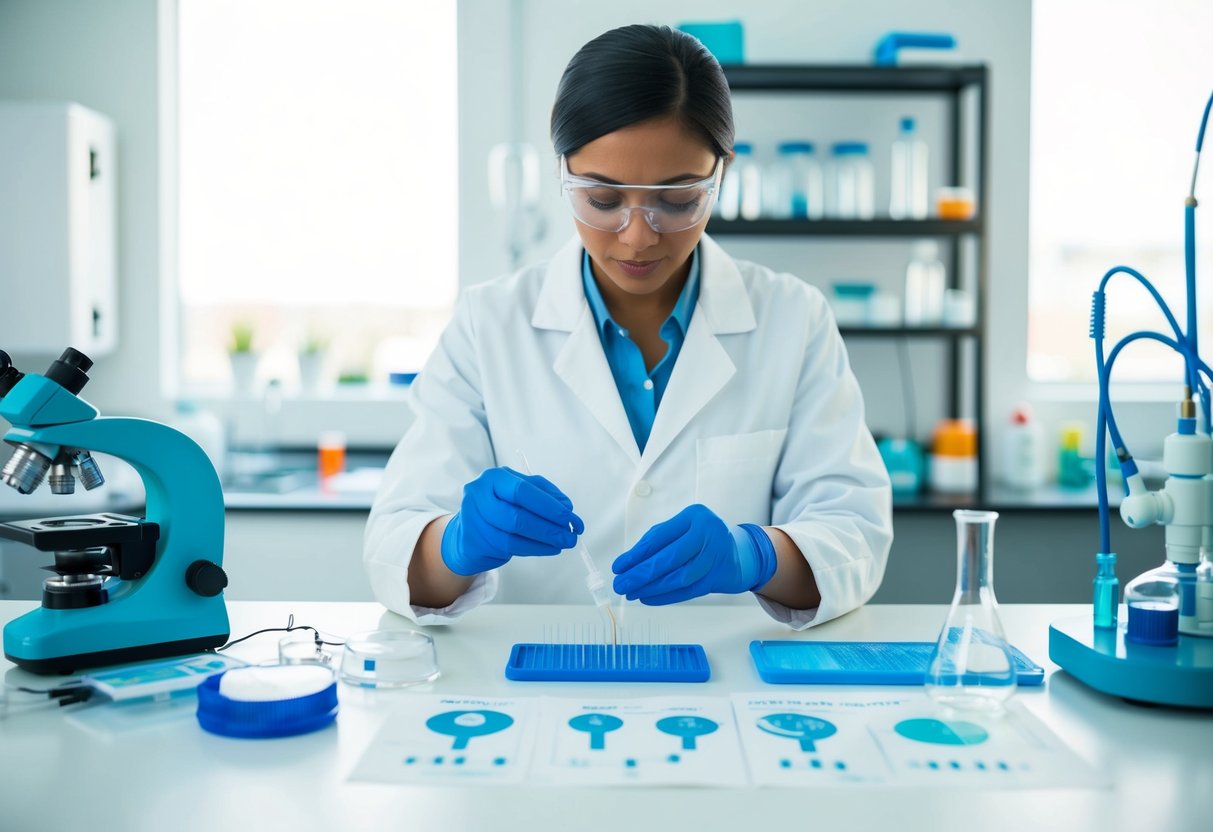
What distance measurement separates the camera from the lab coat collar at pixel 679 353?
165 centimetres

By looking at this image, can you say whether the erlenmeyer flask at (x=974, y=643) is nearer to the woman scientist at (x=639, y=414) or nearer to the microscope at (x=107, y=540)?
the woman scientist at (x=639, y=414)

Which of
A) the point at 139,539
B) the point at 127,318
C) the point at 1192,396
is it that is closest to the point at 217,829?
A: the point at 139,539

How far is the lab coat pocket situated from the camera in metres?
1.66

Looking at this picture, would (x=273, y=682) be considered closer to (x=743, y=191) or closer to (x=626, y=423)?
(x=626, y=423)

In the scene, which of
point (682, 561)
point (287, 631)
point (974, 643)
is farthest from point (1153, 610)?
point (287, 631)

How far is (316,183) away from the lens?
3.53 m

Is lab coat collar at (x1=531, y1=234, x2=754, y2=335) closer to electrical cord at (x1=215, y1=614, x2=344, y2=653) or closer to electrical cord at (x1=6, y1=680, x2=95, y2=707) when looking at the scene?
electrical cord at (x1=215, y1=614, x2=344, y2=653)

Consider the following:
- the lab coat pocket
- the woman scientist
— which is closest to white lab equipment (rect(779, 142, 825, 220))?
the woman scientist

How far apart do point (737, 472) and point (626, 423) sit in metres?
0.20

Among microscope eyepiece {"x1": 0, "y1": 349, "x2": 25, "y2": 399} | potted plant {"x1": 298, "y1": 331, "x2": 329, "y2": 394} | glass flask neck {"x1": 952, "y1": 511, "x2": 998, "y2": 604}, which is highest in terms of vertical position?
potted plant {"x1": 298, "y1": 331, "x2": 329, "y2": 394}

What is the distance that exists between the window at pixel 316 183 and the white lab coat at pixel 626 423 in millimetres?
1761

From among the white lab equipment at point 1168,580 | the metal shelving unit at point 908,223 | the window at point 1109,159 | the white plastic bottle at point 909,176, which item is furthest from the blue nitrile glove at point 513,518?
the window at point 1109,159

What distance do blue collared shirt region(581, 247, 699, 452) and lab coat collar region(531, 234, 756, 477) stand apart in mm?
21

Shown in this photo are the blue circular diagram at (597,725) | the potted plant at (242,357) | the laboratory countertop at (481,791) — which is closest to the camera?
the laboratory countertop at (481,791)
